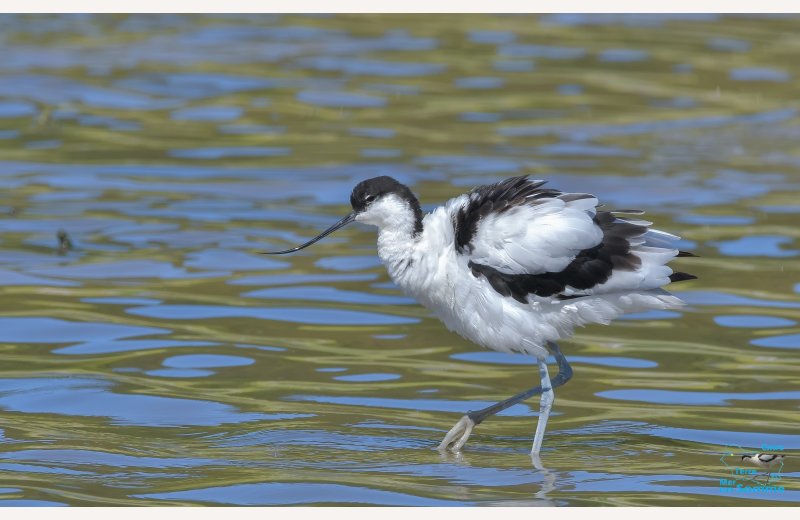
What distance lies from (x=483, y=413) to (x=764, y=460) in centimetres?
156

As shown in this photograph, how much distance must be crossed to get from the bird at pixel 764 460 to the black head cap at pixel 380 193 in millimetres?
2104

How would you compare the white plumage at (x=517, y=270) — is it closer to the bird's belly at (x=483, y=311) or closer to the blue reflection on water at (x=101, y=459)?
the bird's belly at (x=483, y=311)

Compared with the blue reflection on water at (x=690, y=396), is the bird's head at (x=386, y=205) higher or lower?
higher

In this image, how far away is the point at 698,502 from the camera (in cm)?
752

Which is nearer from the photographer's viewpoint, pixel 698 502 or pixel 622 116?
pixel 698 502

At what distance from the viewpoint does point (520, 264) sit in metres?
8.23

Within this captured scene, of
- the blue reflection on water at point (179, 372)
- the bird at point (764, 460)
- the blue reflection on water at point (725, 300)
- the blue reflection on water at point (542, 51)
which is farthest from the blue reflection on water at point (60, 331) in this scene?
the blue reflection on water at point (542, 51)

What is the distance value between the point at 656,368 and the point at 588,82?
9.59 metres

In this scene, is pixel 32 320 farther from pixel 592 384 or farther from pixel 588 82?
pixel 588 82

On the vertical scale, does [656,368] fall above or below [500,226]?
below

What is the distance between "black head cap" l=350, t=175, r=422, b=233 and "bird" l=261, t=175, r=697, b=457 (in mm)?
15

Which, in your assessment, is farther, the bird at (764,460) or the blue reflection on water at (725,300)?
the blue reflection on water at (725,300)

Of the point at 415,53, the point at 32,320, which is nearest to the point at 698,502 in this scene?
the point at 32,320

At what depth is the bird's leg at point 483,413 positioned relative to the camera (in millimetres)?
8562
